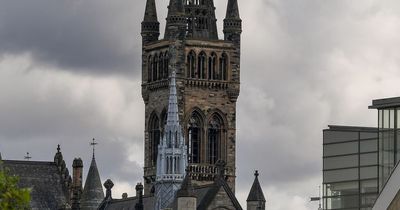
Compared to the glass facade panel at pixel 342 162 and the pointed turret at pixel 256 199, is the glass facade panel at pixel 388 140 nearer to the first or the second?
the glass facade panel at pixel 342 162

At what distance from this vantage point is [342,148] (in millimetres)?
85188

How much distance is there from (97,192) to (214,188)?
28382 mm

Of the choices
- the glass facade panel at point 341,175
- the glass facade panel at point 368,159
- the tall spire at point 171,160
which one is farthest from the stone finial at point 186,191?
the glass facade panel at point 368,159

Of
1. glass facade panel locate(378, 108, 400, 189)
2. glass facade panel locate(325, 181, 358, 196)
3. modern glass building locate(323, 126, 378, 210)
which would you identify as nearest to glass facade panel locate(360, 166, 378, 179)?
modern glass building locate(323, 126, 378, 210)

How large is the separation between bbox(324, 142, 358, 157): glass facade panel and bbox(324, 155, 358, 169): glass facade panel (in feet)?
0.65

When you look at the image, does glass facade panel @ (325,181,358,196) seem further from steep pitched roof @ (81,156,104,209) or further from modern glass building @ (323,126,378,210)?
steep pitched roof @ (81,156,104,209)

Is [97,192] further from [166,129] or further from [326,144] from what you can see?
[326,144]

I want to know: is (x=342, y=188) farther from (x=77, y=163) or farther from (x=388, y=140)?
(x=77, y=163)

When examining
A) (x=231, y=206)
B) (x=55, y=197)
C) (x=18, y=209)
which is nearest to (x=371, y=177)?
(x=18, y=209)

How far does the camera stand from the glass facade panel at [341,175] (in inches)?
3337

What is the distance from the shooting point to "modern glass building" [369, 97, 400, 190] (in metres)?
76.6

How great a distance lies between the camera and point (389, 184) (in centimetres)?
7481

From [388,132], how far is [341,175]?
851 cm

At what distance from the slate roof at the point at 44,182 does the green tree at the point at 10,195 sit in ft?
375
